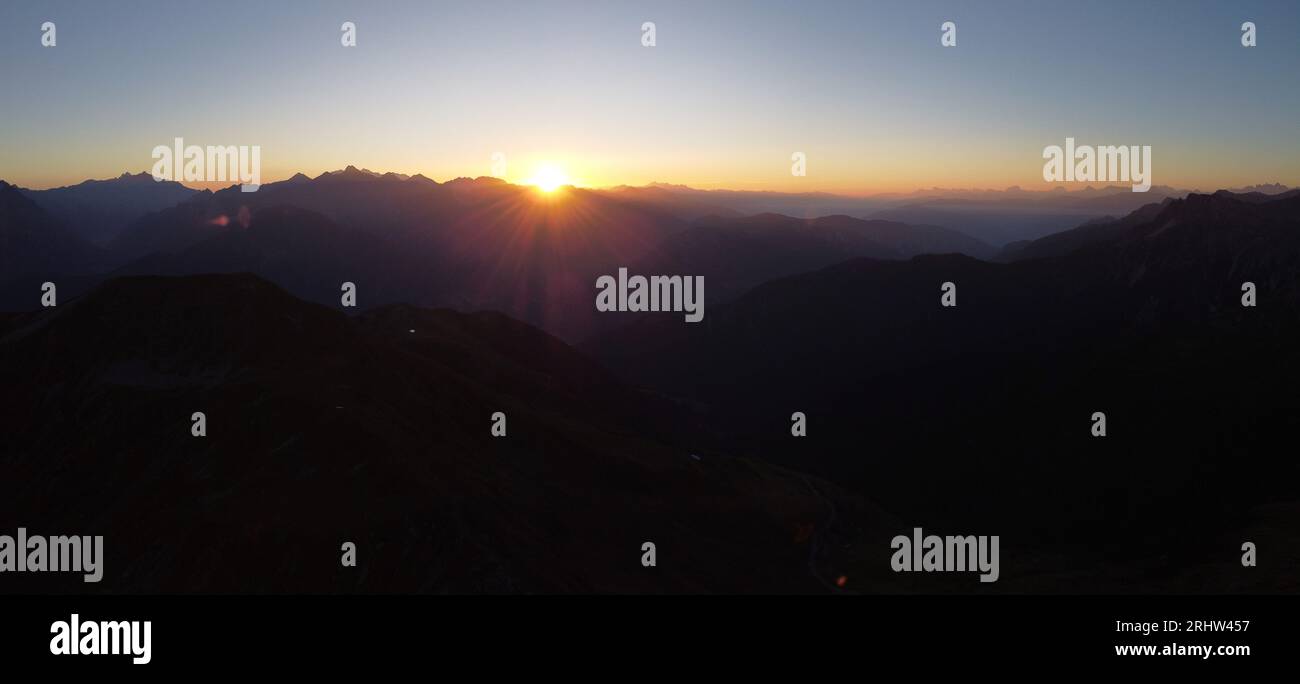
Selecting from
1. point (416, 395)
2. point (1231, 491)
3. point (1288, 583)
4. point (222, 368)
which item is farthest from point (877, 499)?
point (222, 368)

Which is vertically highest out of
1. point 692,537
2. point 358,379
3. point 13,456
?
point 358,379

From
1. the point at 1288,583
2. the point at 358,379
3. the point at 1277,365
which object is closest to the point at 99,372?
the point at 358,379

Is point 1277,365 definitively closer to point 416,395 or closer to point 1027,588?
point 1027,588

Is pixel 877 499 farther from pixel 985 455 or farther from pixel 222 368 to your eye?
pixel 222 368
